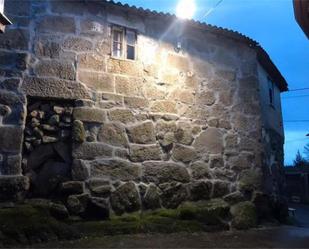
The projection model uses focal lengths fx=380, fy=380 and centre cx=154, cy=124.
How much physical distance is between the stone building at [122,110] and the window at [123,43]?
0.02 meters

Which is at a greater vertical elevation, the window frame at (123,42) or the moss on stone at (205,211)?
the window frame at (123,42)

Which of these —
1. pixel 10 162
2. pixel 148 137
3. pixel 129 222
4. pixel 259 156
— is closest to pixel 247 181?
pixel 259 156

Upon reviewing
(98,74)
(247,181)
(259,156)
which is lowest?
(247,181)

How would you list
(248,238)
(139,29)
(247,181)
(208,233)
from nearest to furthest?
(248,238) → (208,233) → (139,29) → (247,181)

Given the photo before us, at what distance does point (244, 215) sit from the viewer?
257 inches

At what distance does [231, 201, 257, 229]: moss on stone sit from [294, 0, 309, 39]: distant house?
3307mm

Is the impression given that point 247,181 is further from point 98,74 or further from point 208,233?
point 98,74

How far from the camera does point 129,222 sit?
5645 mm

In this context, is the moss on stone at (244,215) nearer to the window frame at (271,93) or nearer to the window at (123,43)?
the window at (123,43)

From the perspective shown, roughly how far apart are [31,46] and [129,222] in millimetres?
3091

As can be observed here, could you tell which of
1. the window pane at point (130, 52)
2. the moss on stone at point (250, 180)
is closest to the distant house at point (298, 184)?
the moss on stone at point (250, 180)

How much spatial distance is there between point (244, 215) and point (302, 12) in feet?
11.6

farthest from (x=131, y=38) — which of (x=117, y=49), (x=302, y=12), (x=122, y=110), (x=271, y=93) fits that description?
(x=271, y=93)

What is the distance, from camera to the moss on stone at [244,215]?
251 inches
